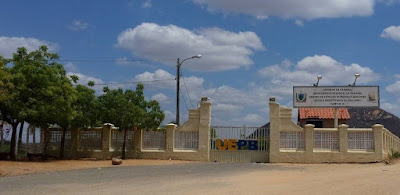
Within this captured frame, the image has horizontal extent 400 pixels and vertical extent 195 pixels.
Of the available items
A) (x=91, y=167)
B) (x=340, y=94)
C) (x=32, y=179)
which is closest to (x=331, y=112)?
(x=340, y=94)

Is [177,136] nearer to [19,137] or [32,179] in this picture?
[19,137]

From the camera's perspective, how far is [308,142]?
2600 centimetres

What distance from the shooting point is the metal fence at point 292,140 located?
26.3 m

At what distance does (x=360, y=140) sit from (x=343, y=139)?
98 cm

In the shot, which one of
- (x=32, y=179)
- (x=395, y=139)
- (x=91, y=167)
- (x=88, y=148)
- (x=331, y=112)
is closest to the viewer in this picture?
(x=32, y=179)

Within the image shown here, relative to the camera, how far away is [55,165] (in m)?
24.0

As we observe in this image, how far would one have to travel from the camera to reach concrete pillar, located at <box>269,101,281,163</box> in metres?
26.3

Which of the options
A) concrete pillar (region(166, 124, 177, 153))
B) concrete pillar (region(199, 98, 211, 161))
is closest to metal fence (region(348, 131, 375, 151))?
concrete pillar (region(199, 98, 211, 161))

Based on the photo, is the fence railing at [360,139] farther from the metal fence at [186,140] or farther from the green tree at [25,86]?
the green tree at [25,86]

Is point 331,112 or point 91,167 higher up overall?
point 331,112

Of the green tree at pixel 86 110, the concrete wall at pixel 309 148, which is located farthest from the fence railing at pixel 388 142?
the green tree at pixel 86 110

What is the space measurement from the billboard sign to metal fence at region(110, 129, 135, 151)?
33.9 ft

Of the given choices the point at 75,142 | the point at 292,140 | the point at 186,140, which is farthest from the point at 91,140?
Answer: the point at 292,140

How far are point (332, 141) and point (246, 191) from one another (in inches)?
547
